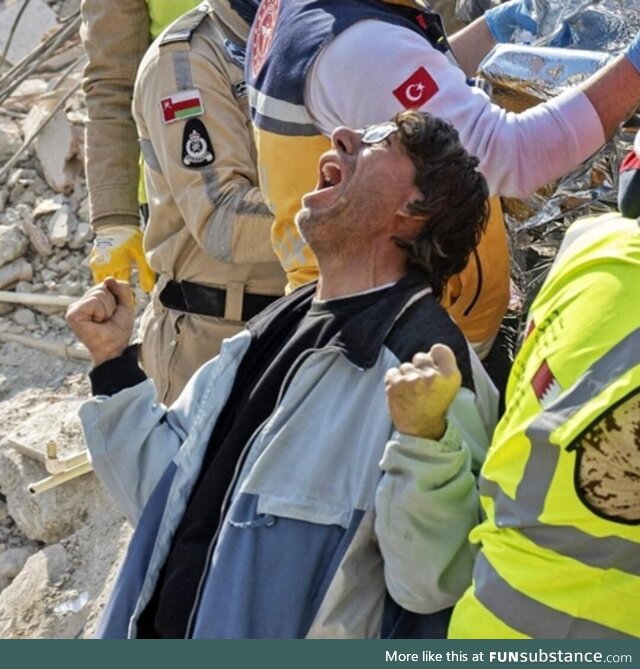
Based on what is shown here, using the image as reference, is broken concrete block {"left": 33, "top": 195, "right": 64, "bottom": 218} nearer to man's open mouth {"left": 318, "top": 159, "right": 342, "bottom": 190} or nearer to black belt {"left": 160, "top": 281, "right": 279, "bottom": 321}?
black belt {"left": 160, "top": 281, "right": 279, "bottom": 321}

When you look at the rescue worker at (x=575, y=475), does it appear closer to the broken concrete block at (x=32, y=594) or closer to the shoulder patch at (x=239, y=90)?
the shoulder patch at (x=239, y=90)

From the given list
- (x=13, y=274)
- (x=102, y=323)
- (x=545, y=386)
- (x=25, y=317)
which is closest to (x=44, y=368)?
(x=25, y=317)

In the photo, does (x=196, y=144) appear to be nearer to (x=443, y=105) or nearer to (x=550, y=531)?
(x=443, y=105)

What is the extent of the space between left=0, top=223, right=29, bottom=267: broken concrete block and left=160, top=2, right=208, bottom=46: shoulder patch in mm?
2719

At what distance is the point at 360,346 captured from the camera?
2.27 meters

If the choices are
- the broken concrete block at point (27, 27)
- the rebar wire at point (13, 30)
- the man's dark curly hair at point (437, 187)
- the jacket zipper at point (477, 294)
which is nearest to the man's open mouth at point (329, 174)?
the man's dark curly hair at point (437, 187)

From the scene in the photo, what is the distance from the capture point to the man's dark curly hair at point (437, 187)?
2.40m

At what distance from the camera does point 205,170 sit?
3.23m

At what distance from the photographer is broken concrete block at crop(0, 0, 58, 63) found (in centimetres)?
713

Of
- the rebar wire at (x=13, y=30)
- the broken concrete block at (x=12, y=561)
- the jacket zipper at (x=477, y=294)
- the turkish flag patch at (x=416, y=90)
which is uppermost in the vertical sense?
the turkish flag patch at (x=416, y=90)

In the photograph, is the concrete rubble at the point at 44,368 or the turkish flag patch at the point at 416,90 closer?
Answer: the turkish flag patch at the point at 416,90

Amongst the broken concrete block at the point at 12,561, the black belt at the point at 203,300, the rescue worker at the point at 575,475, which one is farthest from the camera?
the broken concrete block at the point at 12,561

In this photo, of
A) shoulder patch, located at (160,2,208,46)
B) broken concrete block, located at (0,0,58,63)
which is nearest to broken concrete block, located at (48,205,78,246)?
broken concrete block, located at (0,0,58,63)

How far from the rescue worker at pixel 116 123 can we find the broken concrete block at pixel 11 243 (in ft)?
6.40
